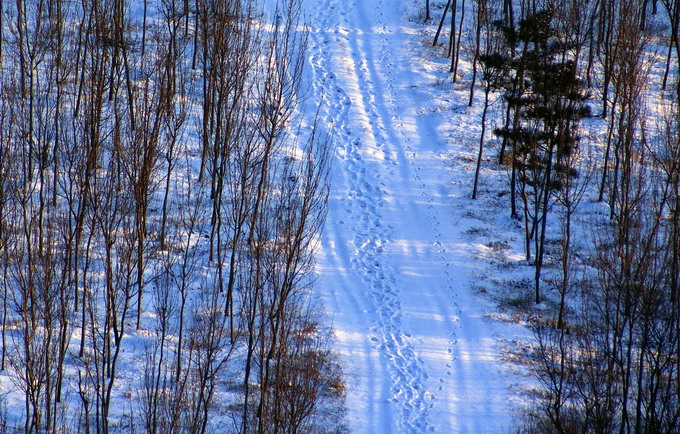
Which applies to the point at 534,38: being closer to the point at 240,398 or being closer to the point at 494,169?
the point at 494,169

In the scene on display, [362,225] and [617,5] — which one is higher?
[617,5]

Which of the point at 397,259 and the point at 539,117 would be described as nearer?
the point at 397,259

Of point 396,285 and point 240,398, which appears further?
point 396,285

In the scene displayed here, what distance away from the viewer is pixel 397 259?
22.5m

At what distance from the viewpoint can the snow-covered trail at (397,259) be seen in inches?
699

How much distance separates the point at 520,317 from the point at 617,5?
64.6ft

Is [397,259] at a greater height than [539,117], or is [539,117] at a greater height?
[539,117]

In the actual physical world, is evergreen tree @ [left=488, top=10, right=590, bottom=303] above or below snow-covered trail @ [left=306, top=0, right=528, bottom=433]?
above

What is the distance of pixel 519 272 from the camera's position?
884 inches

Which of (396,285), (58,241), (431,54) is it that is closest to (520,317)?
(396,285)

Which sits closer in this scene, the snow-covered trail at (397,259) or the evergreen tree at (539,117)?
the snow-covered trail at (397,259)

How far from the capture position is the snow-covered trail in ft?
58.2

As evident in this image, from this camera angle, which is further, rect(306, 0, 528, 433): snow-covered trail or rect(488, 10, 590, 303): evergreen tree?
rect(488, 10, 590, 303): evergreen tree

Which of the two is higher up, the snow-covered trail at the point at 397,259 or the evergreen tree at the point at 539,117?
the evergreen tree at the point at 539,117
